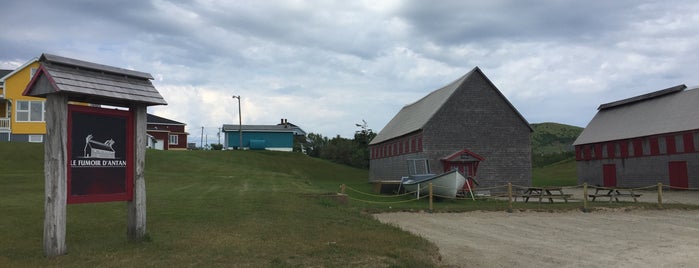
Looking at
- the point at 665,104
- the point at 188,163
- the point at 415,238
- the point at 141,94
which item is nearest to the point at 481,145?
the point at 665,104

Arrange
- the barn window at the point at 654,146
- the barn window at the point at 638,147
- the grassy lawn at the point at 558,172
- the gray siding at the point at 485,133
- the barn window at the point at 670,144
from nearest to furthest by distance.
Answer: the gray siding at the point at 485,133, the barn window at the point at 670,144, the barn window at the point at 654,146, the barn window at the point at 638,147, the grassy lawn at the point at 558,172

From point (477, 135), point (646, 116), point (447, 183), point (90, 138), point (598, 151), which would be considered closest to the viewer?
point (90, 138)

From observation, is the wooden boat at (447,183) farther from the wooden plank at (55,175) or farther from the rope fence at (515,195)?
the wooden plank at (55,175)

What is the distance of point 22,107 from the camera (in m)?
41.2

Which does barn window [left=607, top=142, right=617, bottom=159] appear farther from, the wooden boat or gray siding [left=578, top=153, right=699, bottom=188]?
the wooden boat

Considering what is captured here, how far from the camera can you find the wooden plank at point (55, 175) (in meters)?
8.99

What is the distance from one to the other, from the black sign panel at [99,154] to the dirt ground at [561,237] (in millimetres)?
6716

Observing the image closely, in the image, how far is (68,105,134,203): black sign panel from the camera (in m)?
9.59

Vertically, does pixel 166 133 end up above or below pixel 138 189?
above

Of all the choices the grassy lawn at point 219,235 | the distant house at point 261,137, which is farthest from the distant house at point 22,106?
the distant house at point 261,137

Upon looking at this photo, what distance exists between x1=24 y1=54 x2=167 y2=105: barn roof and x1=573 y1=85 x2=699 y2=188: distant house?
3984 centimetres

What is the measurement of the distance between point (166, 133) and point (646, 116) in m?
58.2

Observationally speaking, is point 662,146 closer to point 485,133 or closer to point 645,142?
point 645,142

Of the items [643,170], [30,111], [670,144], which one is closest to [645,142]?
[643,170]
